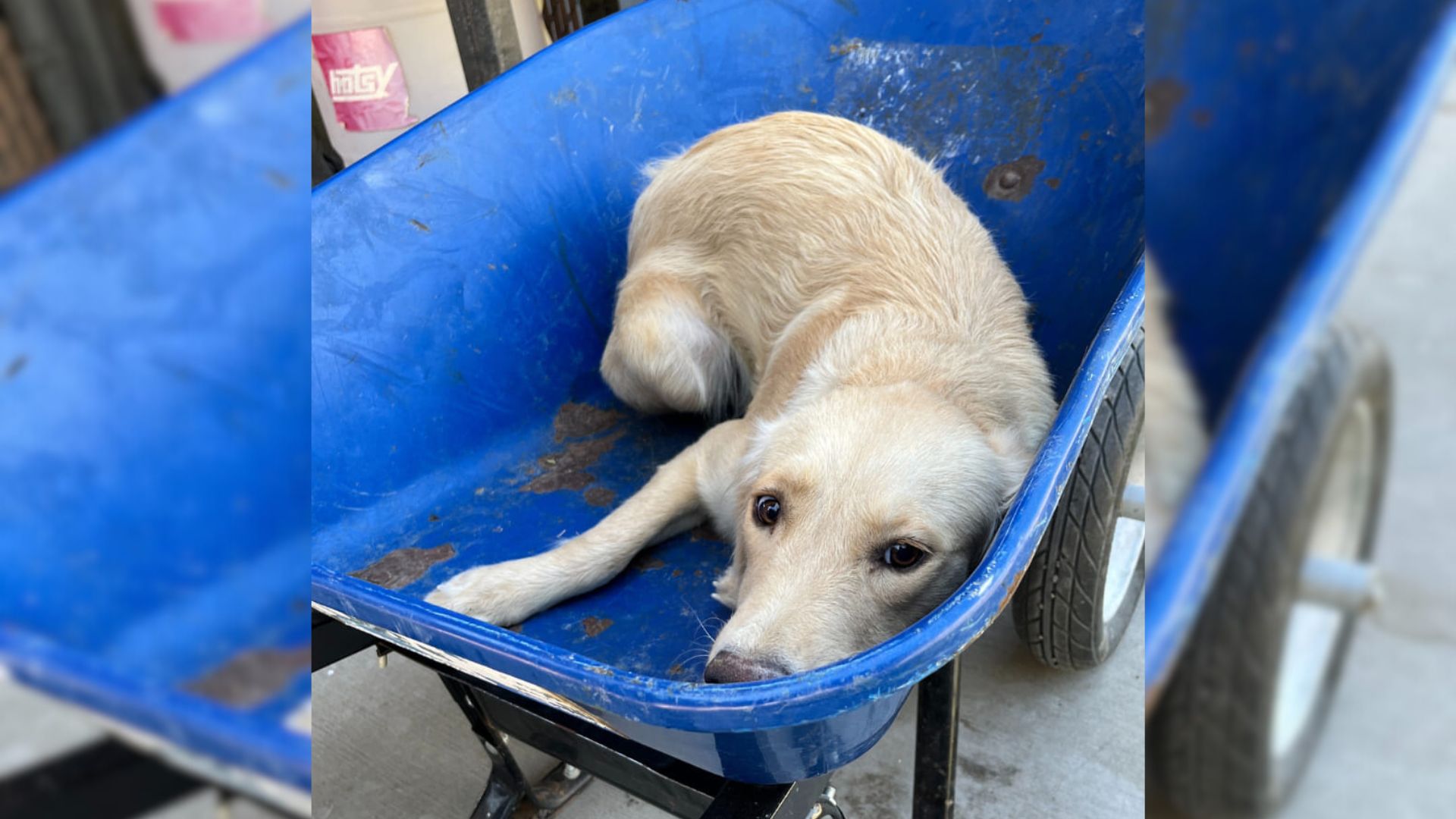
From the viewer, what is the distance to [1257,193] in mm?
248

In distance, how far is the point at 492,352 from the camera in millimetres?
2514

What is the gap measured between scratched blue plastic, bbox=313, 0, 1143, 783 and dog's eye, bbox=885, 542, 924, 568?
0.80ft

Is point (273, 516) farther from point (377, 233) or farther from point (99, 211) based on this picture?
point (377, 233)

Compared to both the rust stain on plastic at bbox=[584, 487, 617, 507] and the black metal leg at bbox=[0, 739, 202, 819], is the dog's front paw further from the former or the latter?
the black metal leg at bbox=[0, 739, 202, 819]

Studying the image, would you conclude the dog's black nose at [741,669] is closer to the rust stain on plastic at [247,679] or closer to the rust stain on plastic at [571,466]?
the rust stain on plastic at [571,466]

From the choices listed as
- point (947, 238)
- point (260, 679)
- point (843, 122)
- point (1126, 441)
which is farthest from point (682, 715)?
point (843, 122)

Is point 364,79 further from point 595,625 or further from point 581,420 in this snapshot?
point 595,625

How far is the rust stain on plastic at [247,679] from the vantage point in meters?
0.24

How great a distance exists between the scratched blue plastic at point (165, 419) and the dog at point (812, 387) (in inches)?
48.8

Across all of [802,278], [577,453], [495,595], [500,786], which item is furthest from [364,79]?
[500,786]

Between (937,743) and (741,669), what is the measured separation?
57 centimetres

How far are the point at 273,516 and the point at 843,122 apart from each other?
251 centimetres

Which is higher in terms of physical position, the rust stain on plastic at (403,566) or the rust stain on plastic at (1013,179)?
the rust stain on plastic at (1013,179)

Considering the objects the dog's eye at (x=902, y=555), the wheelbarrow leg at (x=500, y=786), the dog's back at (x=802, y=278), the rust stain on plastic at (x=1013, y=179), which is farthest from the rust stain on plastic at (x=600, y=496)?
the rust stain on plastic at (x=1013, y=179)
